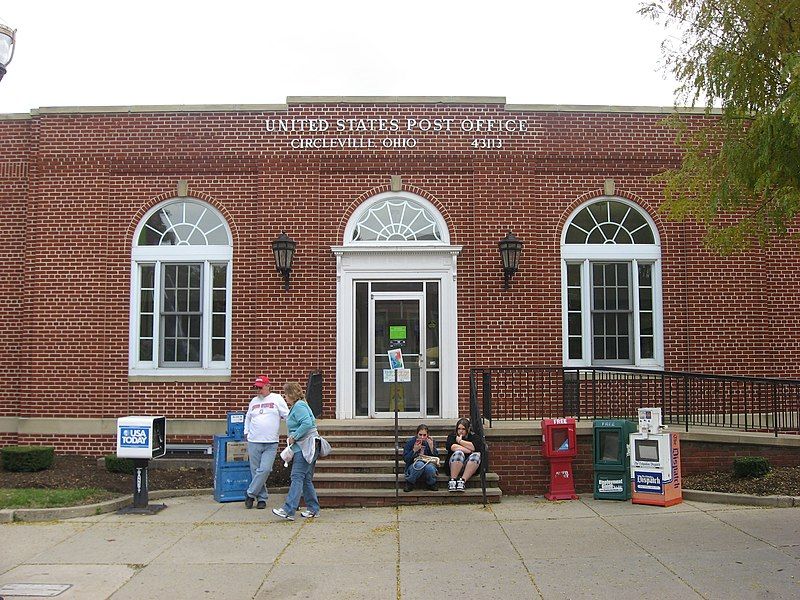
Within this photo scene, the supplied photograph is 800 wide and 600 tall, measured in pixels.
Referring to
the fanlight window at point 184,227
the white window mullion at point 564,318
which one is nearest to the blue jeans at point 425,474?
the white window mullion at point 564,318

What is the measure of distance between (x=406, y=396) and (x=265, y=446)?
337 cm

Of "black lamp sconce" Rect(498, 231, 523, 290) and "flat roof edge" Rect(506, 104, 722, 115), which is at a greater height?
"flat roof edge" Rect(506, 104, 722, 115)

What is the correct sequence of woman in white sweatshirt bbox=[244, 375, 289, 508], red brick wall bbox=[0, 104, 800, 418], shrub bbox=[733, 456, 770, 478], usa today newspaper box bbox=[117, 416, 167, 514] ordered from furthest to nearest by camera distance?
red brick wall bbox=[0, 104, 800, 418]
shrub bbox=[733, 456, 770, 478]
woman in white sweatshirt bbox=[244, 375, 289, 508]
usa today newspaper box bbox=[117, 416, 167, 514]

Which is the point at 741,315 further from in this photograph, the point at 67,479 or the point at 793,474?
the point at 67,479

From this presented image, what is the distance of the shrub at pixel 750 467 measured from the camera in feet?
34.0

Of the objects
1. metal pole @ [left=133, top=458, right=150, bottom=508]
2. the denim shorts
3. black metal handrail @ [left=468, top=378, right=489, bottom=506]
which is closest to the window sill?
metal pole @ [left=133, top=458, right=150, bottom=508]

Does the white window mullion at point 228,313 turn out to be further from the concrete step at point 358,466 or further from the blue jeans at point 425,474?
the blue jeans at point 425,474

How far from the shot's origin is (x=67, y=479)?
36.1ft

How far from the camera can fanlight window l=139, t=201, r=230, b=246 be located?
1305cm

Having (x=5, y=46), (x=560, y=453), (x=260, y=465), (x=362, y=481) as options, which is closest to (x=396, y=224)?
(x=362, y=481)

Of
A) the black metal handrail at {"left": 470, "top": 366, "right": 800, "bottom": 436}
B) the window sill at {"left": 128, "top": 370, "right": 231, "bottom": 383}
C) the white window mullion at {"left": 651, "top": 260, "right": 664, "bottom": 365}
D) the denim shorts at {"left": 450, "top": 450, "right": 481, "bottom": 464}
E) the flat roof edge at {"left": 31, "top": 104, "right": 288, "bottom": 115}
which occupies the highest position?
the flat roof edge at {"left": 31, "top": 104, "right": 288, "bottom": 115}

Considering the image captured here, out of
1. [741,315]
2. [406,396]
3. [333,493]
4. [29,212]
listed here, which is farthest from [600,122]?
[29,212]

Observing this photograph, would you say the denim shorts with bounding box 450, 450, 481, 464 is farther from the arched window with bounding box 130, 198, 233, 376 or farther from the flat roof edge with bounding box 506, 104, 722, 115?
the flat roof edge with bounding box 506, 104, 722, 115

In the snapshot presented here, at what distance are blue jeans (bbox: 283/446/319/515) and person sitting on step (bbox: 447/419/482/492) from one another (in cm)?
178
